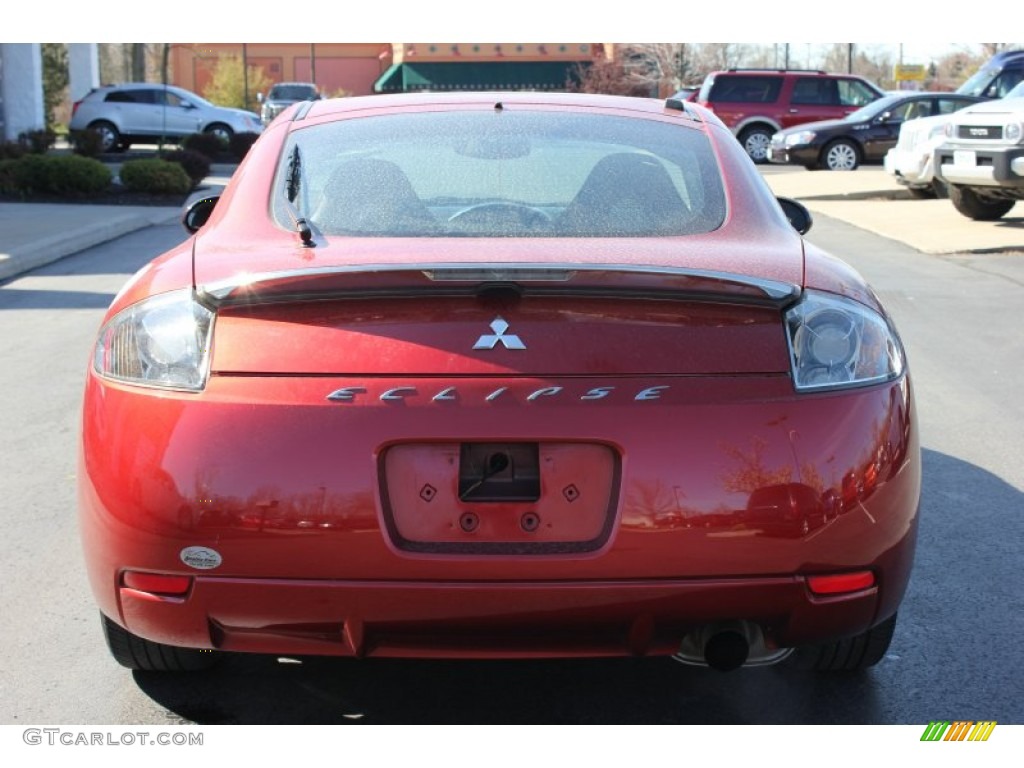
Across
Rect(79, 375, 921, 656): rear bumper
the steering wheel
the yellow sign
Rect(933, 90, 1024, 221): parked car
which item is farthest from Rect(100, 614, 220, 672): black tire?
the yellow sign

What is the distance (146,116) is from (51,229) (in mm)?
22894

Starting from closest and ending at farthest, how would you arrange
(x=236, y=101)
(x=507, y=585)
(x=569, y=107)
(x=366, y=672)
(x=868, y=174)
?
(x=507, y=585) → (x=366, y=672) → (x=569, y=107) → (x=868, y=174) → (x=236, y=101)

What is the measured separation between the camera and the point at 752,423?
285cm

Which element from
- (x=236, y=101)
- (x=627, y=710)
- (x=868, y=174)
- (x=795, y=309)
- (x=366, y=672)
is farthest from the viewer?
(x=236, y=101)

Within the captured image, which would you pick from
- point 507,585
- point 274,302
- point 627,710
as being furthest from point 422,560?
point 627,710

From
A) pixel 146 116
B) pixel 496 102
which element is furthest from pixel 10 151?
pixel 496 102

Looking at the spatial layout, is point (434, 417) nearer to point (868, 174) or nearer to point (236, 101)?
point (868, 174)

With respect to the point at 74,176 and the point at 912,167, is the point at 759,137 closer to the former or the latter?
the point at 912,167

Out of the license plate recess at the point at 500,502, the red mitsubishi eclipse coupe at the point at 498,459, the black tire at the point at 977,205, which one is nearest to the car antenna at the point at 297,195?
the red mitsubishi eclipse coupe at the point at 498,459

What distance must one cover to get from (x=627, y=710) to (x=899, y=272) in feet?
32.5

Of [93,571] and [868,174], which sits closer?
[93,571]

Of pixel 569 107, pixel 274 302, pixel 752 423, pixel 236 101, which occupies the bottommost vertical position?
pixel 236 101

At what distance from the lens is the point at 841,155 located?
95.1 ft

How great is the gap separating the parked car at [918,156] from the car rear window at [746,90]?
12412mm
